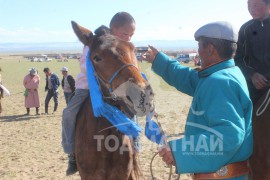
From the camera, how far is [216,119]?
2066mm

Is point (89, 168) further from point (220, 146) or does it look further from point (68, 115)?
point (220, 146)

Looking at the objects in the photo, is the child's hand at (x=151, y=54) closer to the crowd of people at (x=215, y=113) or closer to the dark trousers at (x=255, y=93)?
the crowd of people at (x=215, y=113)

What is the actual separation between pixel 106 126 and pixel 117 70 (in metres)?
0.84

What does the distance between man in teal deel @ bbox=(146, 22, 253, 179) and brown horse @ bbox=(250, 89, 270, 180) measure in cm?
132

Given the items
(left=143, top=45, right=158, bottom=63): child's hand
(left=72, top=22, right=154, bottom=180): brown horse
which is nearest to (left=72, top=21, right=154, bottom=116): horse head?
(left=72, top=22, right=154, bottom=180): brown horse

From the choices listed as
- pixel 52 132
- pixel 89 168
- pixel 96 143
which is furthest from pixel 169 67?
pixel 52 132

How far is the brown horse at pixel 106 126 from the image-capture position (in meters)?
3.28

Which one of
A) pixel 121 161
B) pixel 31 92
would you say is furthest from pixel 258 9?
pixel 31 92

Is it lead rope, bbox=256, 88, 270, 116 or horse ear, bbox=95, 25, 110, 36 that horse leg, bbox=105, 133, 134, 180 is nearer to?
horse ear, bbox=95, 25, 110, 36

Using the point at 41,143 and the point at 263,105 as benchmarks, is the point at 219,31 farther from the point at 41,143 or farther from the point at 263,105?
the point at 41,143

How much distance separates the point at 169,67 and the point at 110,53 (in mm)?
681

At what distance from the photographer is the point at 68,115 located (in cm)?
418

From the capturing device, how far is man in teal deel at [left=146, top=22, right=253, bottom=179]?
2.06 meters

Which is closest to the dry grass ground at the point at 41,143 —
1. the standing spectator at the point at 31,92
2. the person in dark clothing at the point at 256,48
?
the standing spectator at the point at 31,92
